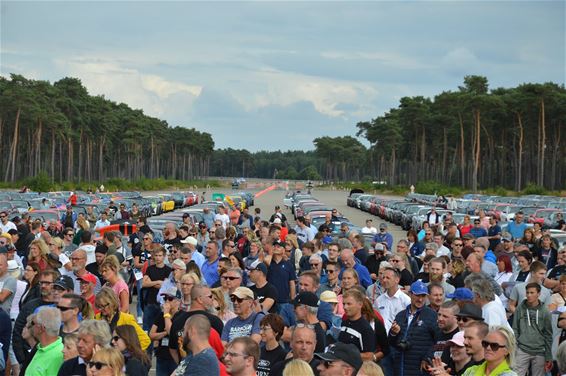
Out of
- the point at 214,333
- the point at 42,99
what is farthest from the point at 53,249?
the point at 42,99

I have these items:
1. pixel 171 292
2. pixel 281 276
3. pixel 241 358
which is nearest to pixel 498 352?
pixel 241 358

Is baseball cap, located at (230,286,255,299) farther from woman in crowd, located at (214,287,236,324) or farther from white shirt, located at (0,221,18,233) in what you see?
white shirt, located at (0,221,18,233)

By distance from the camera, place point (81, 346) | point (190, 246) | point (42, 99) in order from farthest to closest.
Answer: point (42, 99) → point (190, 246) → point (81, 346)

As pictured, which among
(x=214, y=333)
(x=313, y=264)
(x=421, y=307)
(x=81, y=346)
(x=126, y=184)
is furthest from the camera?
(x=126, y=184)

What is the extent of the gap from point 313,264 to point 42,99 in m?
97.6

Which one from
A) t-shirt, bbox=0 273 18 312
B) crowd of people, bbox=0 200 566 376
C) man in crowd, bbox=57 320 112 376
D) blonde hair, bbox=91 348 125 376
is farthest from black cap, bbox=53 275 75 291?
blonde hair, bbox=91 348 125 376

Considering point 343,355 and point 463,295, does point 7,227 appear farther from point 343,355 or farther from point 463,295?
→ point 343,355

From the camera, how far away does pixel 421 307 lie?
897 cm

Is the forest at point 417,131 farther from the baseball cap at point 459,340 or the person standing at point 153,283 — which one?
the baseball cap at point 459,340

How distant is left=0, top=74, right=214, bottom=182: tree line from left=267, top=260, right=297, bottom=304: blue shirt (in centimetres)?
9172

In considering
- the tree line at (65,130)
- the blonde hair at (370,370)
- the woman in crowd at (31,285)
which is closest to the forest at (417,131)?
the tree line at (65,130)

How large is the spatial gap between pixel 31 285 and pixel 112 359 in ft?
16.0

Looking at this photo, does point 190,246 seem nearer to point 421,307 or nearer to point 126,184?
point 421,307

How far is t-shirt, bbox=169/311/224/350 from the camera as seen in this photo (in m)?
8.41
